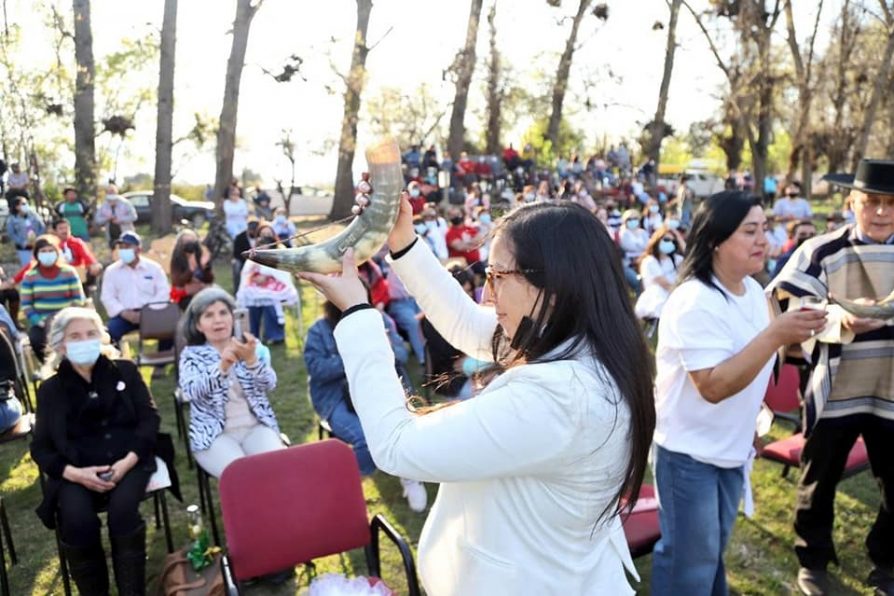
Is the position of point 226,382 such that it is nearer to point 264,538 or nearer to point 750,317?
point 264,538

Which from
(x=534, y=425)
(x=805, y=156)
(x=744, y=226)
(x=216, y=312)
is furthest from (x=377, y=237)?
(x=805, y=156)

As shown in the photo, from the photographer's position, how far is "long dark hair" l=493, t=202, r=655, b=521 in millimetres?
1445

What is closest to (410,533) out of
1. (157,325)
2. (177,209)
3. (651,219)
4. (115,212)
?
(157,325)

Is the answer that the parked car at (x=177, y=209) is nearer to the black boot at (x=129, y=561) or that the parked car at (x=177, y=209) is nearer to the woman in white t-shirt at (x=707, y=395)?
the black boot at (x=129, y=561)

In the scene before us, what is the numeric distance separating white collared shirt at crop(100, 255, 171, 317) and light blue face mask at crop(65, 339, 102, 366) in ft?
12.4

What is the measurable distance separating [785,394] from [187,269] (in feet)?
19.4

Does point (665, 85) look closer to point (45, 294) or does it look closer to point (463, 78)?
point (463, 78)

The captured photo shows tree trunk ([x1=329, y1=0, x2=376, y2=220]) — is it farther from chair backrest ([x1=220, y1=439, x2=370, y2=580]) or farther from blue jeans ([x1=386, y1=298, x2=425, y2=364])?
chair backrest ([x1=220, y1=439, x2=370, y2=580])

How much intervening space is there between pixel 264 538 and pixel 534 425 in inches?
83.5

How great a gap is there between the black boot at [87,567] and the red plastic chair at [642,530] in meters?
2.63

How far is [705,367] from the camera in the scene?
8.10 feet

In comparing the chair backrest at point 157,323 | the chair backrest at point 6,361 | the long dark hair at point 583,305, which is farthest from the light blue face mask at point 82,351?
the chair backrest at point 157,323

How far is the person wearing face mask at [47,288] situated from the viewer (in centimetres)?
666

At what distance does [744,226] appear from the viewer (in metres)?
2.59
